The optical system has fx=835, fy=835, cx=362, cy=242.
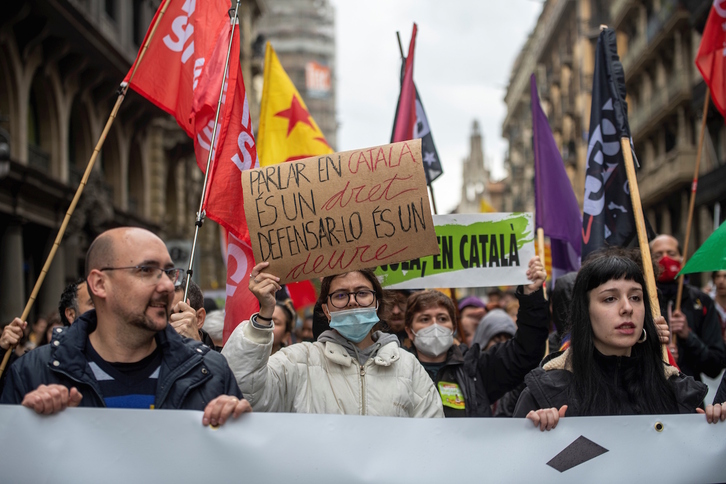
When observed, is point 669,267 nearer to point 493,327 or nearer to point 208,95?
point 493,327

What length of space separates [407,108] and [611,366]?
3.74 meters

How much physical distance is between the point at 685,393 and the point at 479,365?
1.47 metres

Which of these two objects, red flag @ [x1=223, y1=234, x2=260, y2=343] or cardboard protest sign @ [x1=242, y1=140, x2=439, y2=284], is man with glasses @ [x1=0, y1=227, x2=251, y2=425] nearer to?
cardboard protest sign @ [x1=242, y1=140, x2=439, y2=284]

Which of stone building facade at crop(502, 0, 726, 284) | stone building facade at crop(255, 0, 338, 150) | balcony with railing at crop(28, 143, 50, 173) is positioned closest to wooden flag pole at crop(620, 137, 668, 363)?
stone building facade at crop(502, 0, 726, 284)

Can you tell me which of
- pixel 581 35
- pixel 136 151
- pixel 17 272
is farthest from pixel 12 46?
pixel 581 35

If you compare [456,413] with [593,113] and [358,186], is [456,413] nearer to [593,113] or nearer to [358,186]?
[358,186]

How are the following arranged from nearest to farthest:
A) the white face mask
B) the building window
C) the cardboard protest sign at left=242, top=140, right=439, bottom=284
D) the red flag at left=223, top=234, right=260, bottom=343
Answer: the cardboard protest sign at left=242, top=140, right=439, bottom=284
the red flag at left=223, top=234, right=260, bottom=343
the white face mask
the building window

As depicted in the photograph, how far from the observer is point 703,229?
26172 millimetres

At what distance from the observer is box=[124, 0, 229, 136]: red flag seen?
489 centimetres

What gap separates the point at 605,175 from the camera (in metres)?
5.20

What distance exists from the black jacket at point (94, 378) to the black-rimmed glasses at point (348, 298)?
2.50ft

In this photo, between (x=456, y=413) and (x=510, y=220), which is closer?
(x=456, y=413)

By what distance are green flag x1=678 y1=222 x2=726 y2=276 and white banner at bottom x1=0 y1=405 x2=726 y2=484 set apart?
1.23m

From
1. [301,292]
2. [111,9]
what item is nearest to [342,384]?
[301,292]
